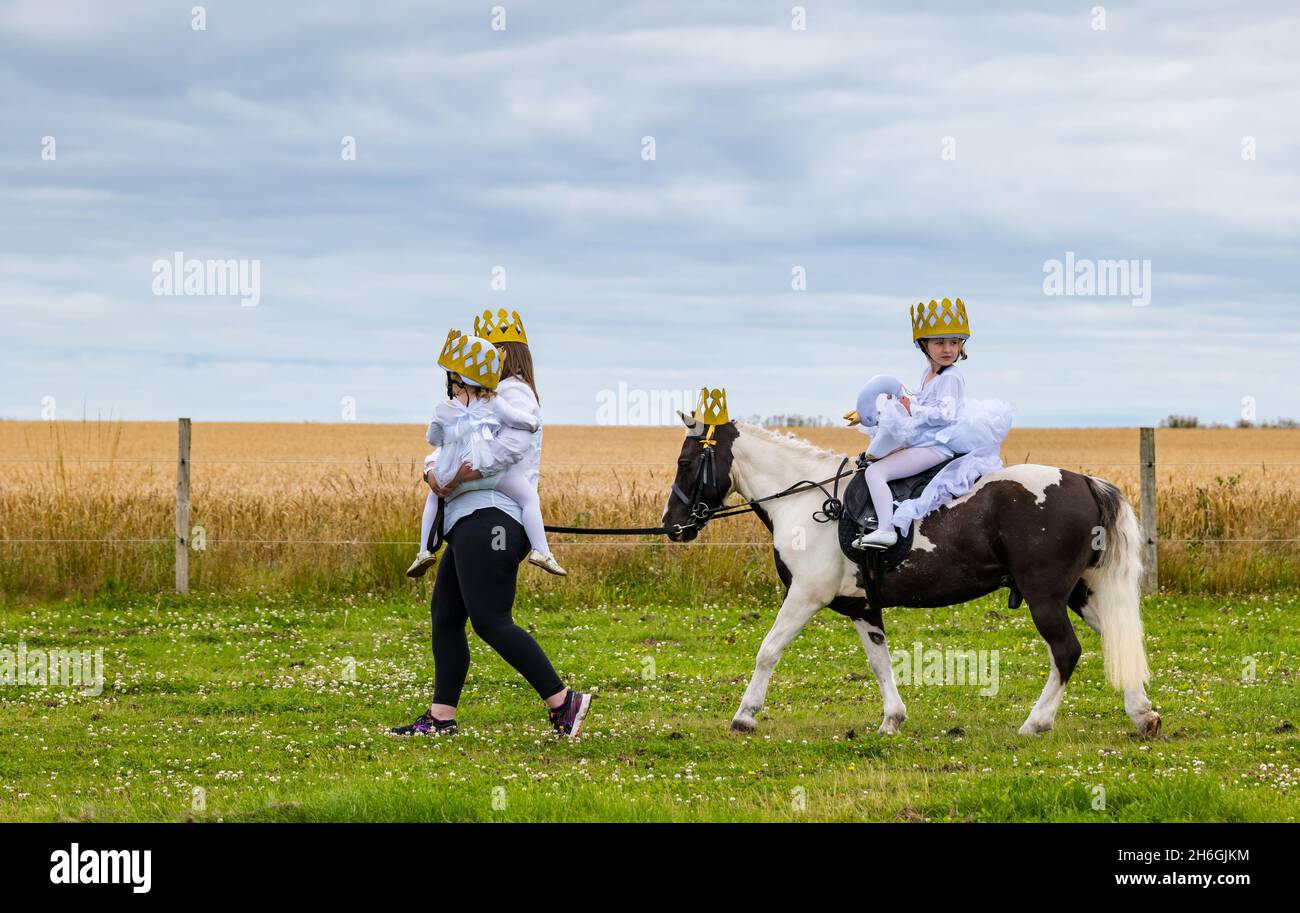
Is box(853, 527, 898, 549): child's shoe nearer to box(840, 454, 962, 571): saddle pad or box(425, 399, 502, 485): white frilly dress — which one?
box(840, 454, 962, 571): saddle pad

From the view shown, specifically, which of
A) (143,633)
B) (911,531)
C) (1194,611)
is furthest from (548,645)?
(1194,611)

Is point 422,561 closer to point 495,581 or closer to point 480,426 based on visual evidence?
point 495,581

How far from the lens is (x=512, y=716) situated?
1010cm

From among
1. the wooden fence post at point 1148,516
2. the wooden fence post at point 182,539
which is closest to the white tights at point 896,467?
the wooden fence post at point 1148,516

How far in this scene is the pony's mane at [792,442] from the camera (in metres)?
9.91

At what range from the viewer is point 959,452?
9281 millimetres

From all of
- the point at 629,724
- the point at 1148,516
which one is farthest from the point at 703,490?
the point at 1148,516

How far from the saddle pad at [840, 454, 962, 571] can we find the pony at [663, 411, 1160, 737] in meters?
0.07

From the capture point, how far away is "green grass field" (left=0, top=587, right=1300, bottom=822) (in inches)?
269

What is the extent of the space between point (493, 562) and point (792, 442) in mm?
2466

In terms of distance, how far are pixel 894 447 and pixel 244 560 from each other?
10054 mm

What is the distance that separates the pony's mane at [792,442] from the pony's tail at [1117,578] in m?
Result: 1.79

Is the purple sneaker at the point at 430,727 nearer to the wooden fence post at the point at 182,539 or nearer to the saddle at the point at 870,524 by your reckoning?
the saddle at the point at 870,524
